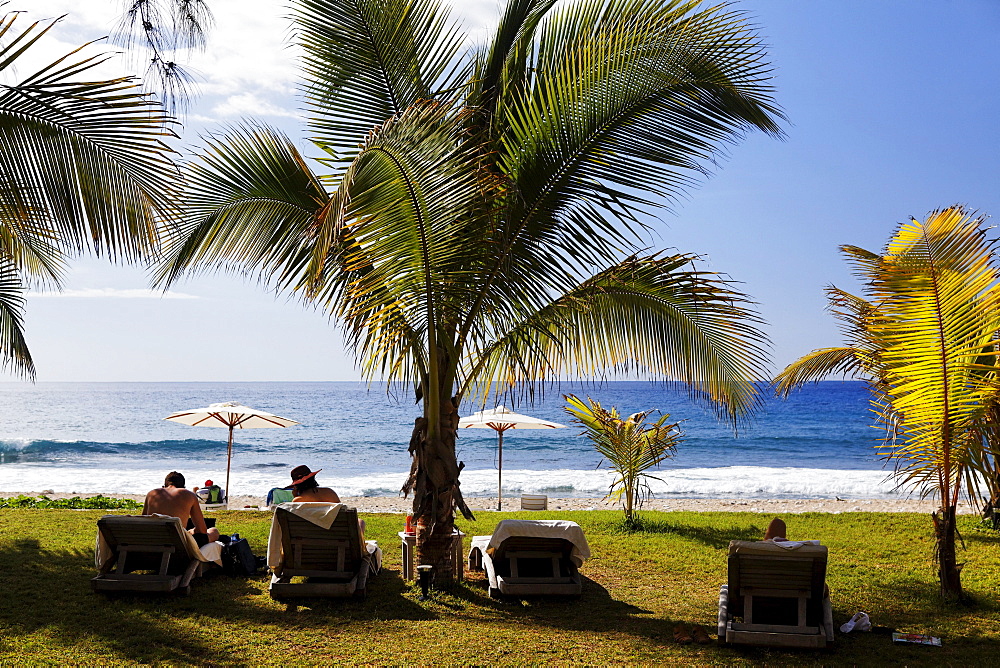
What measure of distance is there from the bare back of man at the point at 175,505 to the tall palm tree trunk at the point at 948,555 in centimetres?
652

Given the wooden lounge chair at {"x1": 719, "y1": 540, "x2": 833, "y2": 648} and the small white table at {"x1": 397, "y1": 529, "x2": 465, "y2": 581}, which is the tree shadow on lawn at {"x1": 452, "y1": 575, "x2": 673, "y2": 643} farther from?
the wooden lounge chair at {"x1": 719, "y1": 540, "x2": 833, "y2": 648}

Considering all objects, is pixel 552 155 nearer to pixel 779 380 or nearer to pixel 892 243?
pixel 892 243

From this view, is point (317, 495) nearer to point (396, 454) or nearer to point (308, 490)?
point (308, 490)

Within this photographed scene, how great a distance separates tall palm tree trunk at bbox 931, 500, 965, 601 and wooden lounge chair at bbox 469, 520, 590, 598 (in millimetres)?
2993

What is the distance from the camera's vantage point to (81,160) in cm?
454

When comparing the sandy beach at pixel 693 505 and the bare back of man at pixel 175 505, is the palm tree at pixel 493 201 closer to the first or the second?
the bare back of man at pixel 175 505

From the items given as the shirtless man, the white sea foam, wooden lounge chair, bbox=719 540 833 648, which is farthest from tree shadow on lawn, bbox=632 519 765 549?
the white sea foam

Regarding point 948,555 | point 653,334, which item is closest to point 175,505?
point 653,334

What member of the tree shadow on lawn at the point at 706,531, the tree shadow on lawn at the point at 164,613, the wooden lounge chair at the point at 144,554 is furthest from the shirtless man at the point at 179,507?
the tree shadow on lawn at the point at 706,531

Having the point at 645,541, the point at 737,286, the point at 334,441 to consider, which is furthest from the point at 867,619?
the point at 334,441

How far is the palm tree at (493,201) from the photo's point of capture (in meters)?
6.12

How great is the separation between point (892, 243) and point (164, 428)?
55400 millimetres

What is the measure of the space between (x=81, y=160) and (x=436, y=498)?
387 centimetres

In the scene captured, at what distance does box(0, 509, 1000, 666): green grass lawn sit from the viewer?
5035 mm
